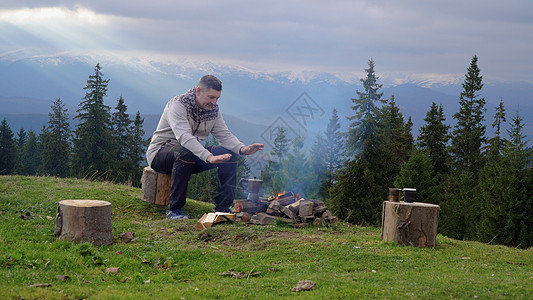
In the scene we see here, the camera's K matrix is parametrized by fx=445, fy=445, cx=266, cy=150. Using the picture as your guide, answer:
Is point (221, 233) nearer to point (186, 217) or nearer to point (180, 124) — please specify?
point (186, 217)

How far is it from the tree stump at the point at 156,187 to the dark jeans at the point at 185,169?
304 mm

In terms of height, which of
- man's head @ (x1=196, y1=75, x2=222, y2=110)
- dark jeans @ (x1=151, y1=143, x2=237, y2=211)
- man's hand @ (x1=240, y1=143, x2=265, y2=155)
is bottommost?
dark jeans @ (x1=151, y1=143, x2=237, y2=211)

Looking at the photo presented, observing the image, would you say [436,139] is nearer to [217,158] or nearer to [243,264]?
[217,158]

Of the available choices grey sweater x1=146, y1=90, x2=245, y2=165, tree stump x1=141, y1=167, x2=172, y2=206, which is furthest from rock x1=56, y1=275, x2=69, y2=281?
tree stump x1=141, y1=167, x2=172, y2=206

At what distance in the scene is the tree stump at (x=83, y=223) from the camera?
5.73 metres

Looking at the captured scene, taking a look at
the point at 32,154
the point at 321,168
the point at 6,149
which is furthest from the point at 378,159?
the point at 32,154

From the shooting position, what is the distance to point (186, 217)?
780 cm

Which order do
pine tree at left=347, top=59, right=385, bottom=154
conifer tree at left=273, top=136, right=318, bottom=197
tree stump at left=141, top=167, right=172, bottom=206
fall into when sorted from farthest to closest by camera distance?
conifer tree at left=273, top=136, right=318, bottom=197
pine tree at left=347, top=59, right=385, bottom=154
tree stump at left=141, top=167, right=172, bottom=206

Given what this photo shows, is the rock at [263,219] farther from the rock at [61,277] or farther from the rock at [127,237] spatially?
the rock at [61,277]

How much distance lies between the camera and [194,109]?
8109 millimetres

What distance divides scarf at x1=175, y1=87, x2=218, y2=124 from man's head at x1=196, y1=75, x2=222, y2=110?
0.38 ft

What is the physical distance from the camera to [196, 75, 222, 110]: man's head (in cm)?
790

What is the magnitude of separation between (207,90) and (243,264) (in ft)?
12.2

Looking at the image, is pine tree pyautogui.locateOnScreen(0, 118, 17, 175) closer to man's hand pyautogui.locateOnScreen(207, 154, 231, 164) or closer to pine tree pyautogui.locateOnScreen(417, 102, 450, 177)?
pine tree pyautogui.locateOnScreen(417, 102, 450, 177)
